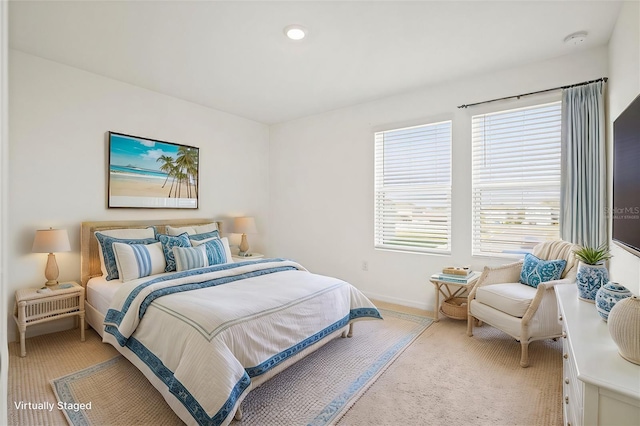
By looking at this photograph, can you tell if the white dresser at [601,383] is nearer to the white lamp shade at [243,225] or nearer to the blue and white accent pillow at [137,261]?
the blue and white accent pillow at [137,261]

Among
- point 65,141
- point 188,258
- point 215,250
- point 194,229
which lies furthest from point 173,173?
point 188,258

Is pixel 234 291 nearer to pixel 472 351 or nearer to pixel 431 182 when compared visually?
pixel 472 351

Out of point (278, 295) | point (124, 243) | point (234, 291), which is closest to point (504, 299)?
point (278, 295)

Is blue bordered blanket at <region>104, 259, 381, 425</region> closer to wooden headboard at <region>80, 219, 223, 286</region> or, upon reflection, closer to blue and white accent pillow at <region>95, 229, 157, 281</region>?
blue and white accent pillow at <region>95, 229, 157, 281</region>

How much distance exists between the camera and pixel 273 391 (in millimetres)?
2109

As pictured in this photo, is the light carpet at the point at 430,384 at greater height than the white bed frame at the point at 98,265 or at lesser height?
lesser

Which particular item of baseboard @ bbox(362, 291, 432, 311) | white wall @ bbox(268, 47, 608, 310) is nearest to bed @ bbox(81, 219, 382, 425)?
baseboard @ bbox(362, 291, 432, 311)

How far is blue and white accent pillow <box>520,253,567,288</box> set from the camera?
2.61 m

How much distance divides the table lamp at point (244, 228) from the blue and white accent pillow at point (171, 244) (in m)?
1.01

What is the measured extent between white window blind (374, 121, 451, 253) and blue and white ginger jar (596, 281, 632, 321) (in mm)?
2098

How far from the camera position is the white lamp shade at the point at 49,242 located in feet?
9.02

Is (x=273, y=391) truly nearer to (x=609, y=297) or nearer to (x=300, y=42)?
(x=609, y=297)

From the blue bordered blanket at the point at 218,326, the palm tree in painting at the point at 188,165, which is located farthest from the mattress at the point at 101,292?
the palm tree in painting at the point at 188,165

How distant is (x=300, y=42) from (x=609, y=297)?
267 cm
